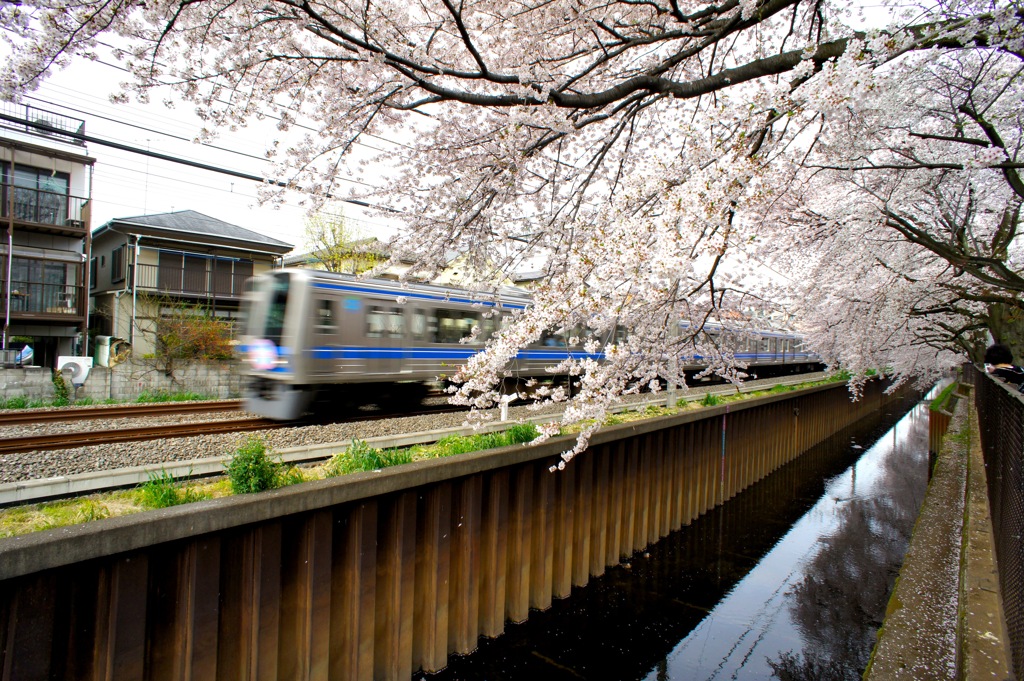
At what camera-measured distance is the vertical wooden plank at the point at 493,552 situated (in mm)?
4895

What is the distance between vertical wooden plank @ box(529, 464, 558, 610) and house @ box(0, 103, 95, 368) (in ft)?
55.5

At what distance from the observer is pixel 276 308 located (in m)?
8.41

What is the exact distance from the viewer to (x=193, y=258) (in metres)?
18.6

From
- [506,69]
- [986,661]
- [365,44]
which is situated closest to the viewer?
[986,661]

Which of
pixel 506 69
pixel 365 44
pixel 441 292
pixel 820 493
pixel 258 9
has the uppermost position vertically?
pixel 506 69

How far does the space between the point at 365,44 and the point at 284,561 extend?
11.0 feet

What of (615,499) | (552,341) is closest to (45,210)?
(552,341)

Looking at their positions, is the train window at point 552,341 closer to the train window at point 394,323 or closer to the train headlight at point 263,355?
the train window at point 394,323

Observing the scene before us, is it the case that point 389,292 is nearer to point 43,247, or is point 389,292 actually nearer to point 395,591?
point 395,591

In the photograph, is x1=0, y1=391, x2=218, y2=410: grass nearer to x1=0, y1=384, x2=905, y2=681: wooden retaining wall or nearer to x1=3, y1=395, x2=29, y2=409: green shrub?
x1=3, y1=395, x2=29, y2=409: green shrub

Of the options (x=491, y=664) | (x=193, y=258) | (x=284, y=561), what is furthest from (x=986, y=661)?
(x=193, y=258)

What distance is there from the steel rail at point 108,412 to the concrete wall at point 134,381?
2345 mm

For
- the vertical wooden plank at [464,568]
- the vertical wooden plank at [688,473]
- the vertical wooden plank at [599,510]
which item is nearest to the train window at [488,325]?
the vertical wooden plank at [688,473]

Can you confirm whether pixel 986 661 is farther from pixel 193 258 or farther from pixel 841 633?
pixel 193 258
